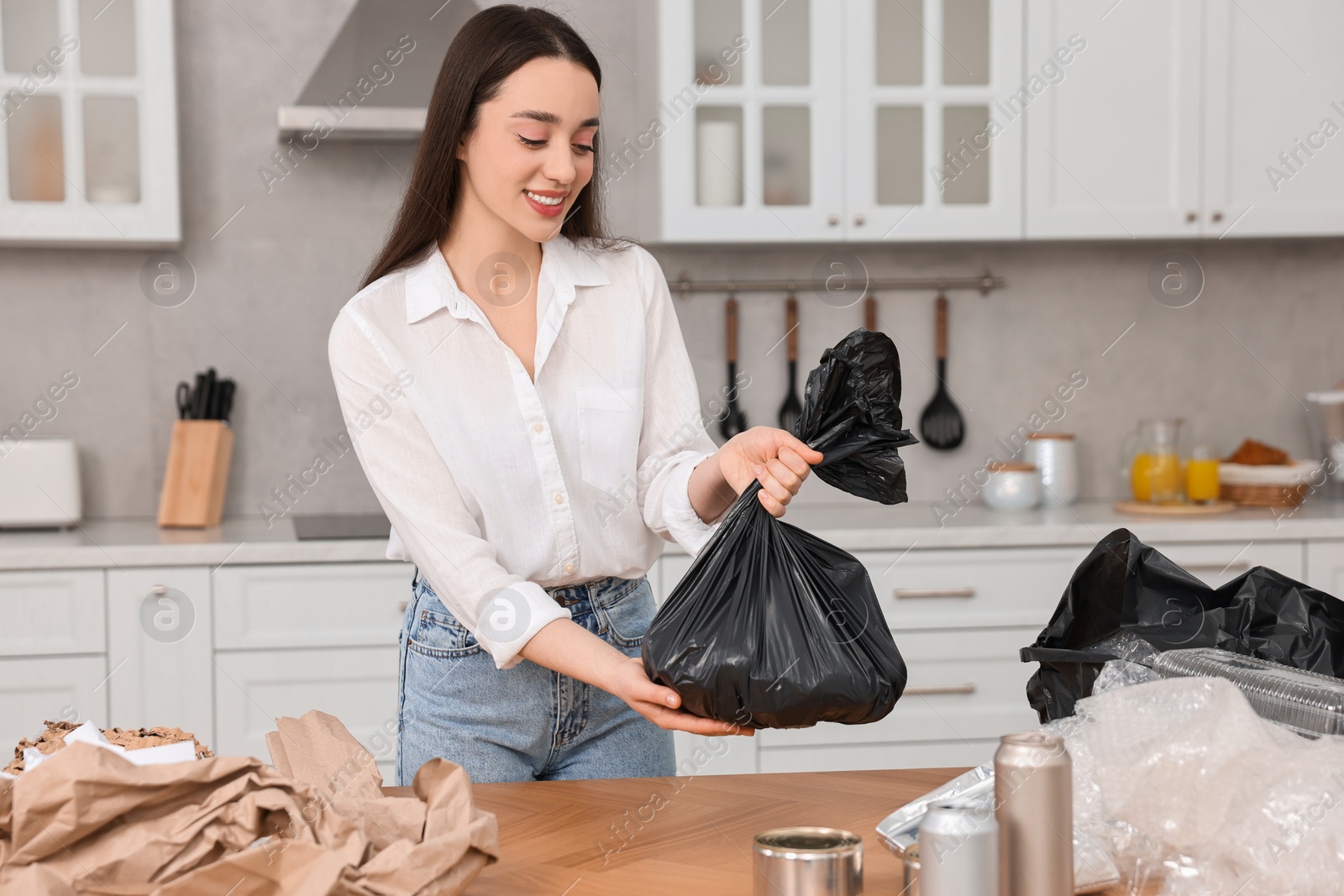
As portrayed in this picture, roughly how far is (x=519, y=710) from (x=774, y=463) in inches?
16.2

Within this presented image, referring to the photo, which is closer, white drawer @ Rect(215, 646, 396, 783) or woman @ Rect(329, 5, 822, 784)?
woman @ Rect(329, 5, 822, 784)

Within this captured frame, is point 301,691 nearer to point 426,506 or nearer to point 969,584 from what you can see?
point 426,506

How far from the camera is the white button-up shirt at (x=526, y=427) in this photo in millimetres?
1218

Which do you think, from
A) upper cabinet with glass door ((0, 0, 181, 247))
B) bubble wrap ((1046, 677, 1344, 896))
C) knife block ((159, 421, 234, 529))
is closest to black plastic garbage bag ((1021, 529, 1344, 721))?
bubble wrap ((1046, 677, 1344, 896))

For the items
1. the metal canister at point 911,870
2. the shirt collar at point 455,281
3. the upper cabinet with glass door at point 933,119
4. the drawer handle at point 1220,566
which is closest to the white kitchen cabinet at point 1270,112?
the upper cabinet with glass door at point 933,119

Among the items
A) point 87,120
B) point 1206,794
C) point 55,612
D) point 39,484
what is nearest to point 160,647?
point 55,612

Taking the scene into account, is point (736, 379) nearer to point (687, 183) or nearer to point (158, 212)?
point (687, 183)

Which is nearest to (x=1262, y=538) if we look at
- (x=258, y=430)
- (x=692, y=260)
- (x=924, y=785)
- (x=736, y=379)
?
(x=736, y=379)

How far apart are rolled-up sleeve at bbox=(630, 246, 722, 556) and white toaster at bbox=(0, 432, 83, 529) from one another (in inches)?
64.2

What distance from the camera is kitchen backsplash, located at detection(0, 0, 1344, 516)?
2.63 meters

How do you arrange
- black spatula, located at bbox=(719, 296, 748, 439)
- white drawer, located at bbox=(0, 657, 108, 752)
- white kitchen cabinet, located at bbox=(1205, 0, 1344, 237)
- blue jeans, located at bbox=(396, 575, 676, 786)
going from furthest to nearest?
black spatula, located at bbox=(719, 296, 748, 439)
white kitchen cabinet, located at bbox=(1205, 0, 1344, 237)
white drawer, located at bbox=(0, 657, 108, 752)
blue jeans, located at bbox=(396, 575, 676, 786)

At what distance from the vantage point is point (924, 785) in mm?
1072

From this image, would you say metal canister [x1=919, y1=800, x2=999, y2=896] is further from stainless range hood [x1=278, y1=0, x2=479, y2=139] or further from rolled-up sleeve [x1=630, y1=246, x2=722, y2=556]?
stainless range hood [x1=278, y1=0, x2=479, y2=139]

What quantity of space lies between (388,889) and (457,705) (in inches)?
19.7
